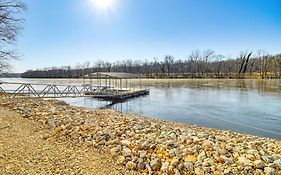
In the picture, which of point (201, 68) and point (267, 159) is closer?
point (267, 159)

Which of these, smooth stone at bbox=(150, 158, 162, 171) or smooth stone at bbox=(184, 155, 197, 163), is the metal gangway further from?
smooth stone at bbox=(184, 155, 197, 163)

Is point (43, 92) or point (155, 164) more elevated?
point (43, 92)

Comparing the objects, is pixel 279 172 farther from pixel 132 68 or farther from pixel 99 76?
pixel 132 68

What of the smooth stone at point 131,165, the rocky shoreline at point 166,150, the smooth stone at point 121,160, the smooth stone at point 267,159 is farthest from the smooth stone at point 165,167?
the smooth stone at point 267,159

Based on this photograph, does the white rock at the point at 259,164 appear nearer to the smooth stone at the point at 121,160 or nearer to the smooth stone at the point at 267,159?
the smooth stone at the point at 267,159

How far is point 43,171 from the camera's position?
→ 6.11 meters

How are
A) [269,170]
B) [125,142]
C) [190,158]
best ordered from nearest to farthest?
[269,170], [190,158], [125,142]

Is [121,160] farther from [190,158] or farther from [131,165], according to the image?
[190,158]

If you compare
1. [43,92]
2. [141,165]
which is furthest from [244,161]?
[43,92]

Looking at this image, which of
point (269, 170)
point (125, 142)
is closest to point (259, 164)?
point (269, 170)

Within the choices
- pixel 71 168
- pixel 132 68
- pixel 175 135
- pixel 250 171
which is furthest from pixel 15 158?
pixel 132 68

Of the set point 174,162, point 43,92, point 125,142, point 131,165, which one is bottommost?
point 131,165

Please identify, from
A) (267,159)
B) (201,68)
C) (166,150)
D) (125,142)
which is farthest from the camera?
(201,68)

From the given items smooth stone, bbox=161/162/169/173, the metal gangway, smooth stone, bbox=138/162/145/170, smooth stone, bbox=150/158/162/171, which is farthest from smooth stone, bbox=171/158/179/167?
the metal gangway
